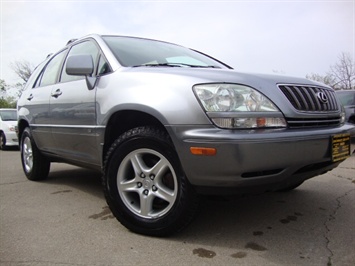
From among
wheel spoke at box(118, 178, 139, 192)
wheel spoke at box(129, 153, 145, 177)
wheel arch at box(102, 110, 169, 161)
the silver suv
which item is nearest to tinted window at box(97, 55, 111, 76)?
the silver suv

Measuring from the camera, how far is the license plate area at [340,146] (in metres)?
2.66

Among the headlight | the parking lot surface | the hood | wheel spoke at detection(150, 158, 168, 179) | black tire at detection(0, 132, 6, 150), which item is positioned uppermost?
the hood

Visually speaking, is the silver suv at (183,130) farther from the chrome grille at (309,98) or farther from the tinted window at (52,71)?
the tinted window at (52,71)

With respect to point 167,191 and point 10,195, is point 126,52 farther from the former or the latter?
point 10,195

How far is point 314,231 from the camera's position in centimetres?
276

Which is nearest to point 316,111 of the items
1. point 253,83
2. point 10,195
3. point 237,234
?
point 253,83

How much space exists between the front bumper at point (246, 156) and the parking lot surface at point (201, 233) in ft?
1.50

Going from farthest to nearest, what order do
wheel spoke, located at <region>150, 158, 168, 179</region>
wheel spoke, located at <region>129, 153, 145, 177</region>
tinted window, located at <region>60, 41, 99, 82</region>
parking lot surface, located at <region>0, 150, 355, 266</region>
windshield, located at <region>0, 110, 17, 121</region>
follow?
windshield, located at <region>0, 110, 17, 121</region> < tinted window, located at <region>60, 41, 99, 82</region> < wheel spoke, located at <region>129, 153, 145, 177</region> < wheel spoke, located at <region>150, 158, 168, 179</region> < parking lot surface, located at <region>0, 150, 355, 266</region>

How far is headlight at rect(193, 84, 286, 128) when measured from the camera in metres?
2.29

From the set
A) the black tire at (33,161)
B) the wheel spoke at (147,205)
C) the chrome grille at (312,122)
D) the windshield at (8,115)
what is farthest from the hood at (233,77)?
the windshield at (8,115)

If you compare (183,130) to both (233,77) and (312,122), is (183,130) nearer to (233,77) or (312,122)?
(233,77)

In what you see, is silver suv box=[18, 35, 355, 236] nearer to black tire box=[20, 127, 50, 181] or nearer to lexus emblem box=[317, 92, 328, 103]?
lexus emblem box=[317, 92, 328, 103]

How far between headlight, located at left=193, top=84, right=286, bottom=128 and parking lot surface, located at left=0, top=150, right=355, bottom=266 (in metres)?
0.88

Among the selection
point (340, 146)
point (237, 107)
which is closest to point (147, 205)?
point (237, 107)
